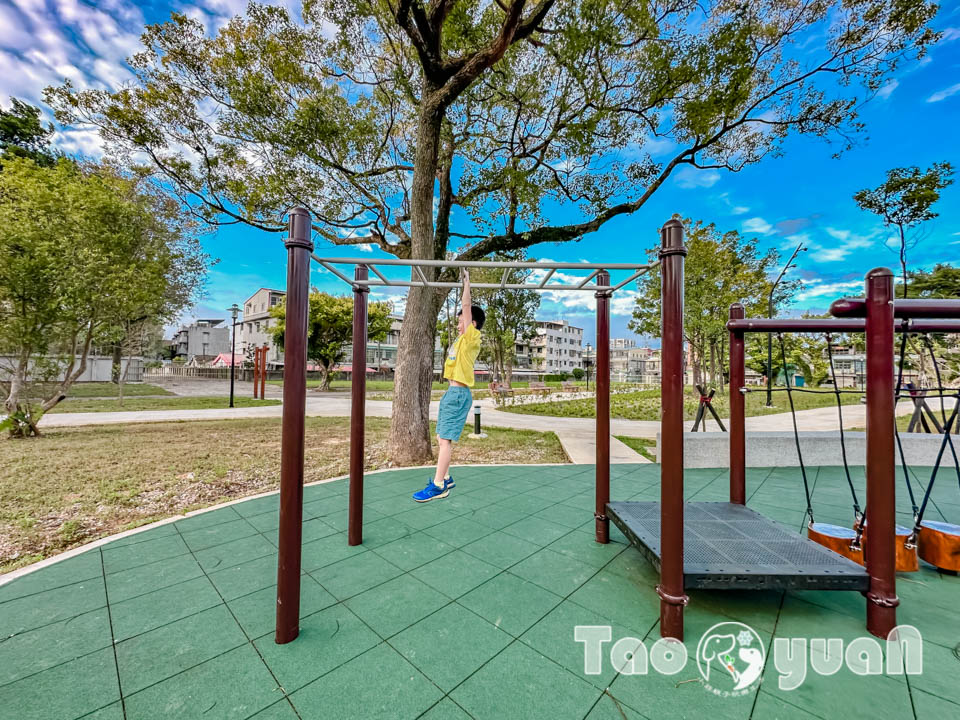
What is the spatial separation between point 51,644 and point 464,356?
108 inches

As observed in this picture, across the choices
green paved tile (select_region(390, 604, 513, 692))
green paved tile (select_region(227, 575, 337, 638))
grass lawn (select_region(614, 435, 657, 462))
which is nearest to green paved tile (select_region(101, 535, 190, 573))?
green paved tile (select_region(227, 575, 337, 638))

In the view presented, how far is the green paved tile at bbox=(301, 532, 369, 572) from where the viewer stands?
2447 mm

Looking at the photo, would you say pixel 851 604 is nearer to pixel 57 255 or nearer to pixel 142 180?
pixel 57 255

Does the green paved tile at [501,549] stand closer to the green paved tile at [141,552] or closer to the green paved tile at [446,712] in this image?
the green paved tile at [446,712]

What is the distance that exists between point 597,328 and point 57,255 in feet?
30.9

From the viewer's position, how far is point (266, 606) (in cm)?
198

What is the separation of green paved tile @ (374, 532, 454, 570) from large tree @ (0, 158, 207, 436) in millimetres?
8152

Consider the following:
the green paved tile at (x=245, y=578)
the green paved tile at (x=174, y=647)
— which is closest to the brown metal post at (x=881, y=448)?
the green paved tile at (x=174, y=647)

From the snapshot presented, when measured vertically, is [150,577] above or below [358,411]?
below

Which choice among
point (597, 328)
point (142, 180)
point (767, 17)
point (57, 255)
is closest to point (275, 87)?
point (142, 180)

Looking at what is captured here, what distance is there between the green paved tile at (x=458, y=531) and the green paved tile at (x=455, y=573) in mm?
217

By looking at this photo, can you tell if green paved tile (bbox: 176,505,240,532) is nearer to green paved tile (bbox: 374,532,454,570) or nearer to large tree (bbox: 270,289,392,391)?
green paved tile (bbox: 374,532,454,570)

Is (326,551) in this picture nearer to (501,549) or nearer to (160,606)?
(160,606)

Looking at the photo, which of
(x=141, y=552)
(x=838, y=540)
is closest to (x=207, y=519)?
(x=141, y=552)
